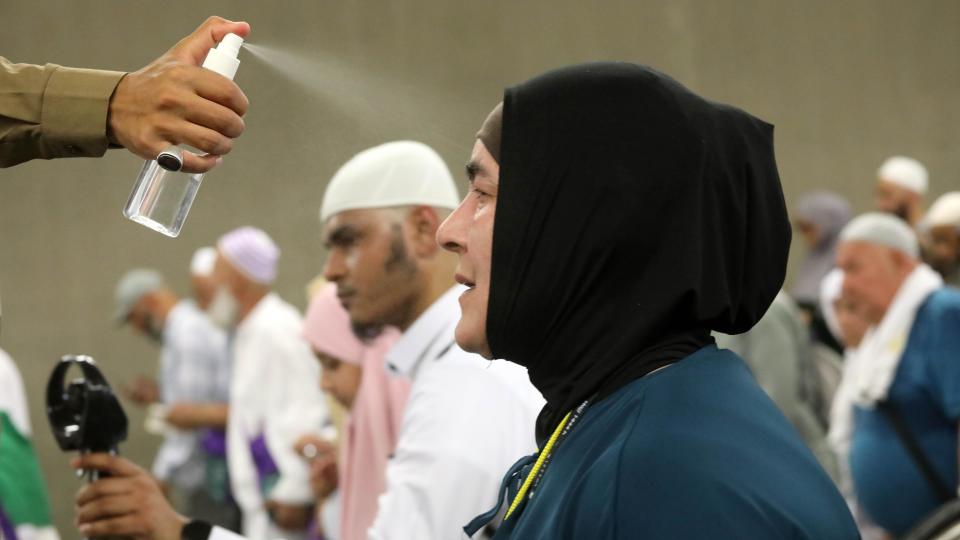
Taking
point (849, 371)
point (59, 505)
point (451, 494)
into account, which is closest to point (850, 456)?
point (849, 371)

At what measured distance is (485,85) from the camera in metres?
10.2

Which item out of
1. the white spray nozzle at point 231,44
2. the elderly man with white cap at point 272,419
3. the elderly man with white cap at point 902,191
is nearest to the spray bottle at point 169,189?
the white spray nozzle at point 231,44

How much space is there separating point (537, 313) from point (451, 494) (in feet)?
3.43

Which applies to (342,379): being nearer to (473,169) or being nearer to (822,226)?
(473,169)

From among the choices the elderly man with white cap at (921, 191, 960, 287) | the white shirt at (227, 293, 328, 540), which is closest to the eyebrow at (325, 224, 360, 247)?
the white shirt at (227, 293, 328, 540)

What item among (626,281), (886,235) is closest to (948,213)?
(886,235)

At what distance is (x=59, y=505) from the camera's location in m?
10.5

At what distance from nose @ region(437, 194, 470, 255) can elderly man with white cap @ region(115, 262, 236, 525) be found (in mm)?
5412

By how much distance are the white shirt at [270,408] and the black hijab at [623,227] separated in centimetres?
451

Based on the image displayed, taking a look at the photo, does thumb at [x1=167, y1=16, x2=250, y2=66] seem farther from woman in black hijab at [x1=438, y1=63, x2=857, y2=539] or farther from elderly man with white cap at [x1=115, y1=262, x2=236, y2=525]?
elderly man with white cap at [x1=115, y1=262, x2=236, y2=525]

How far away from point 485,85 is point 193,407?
3558 mm

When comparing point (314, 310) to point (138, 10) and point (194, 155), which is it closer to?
point (194, 155)

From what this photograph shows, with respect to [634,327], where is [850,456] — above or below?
below

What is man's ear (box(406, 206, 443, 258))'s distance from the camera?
12.0 feet
